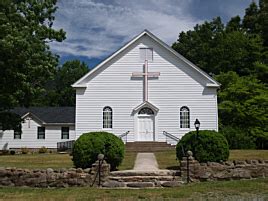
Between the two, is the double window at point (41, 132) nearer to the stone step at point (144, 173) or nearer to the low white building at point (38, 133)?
the low white building at point (38, 133)

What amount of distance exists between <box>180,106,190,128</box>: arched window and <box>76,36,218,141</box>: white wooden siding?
27 centimetres

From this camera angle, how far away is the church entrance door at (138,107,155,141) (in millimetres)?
29469

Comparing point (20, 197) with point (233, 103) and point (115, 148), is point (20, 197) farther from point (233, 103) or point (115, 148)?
point (233, 103)

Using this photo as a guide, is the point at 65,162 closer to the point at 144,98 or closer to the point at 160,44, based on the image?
the point at 144,98

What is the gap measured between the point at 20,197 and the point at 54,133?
30.5m

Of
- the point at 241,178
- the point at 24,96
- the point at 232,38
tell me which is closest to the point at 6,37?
the point at 24,96

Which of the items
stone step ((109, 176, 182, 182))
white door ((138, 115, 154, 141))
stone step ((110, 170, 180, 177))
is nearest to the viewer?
stone step ((109, 176, 182, 182))


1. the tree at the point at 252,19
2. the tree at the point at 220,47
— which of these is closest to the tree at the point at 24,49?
the tree at the point at 220,47

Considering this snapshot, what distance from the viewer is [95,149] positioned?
14.7m

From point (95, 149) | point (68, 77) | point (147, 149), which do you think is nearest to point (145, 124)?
point (147, 149)

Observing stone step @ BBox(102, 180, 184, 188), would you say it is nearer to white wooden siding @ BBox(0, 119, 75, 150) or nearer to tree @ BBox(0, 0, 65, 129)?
tree @ BBox(0, 0, 65, 129)

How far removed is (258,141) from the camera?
33.4m

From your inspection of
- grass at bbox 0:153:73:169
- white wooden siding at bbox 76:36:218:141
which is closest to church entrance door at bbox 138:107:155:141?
white wooden siding at bbox 76:36:218:141

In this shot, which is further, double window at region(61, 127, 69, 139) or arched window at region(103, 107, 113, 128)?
double window at region(61, 127, 69, 139)
